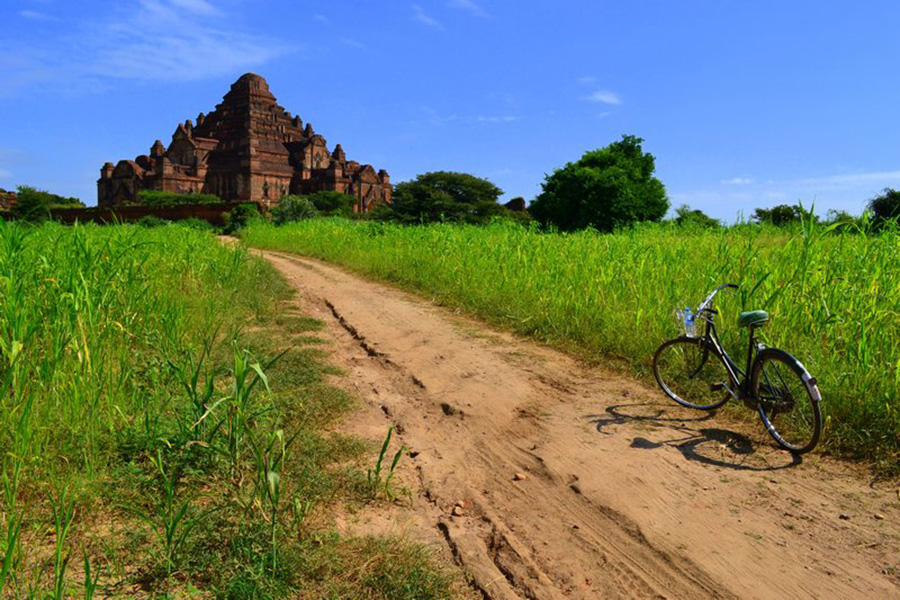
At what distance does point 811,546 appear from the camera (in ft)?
8.70

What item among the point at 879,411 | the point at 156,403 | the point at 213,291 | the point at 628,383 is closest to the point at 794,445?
the point at 879,411

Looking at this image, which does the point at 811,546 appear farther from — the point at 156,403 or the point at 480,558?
the point at 156,403

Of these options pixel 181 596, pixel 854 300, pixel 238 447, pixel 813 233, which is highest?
pixel 813 233

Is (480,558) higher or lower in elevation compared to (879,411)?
lower

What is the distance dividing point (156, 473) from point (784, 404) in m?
3.62

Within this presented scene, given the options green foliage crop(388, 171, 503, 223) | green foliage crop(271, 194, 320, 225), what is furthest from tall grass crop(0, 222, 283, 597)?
green foliage crop(388, 171, 503, 223)

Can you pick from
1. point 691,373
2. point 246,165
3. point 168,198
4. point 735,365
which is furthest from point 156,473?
point 246,165

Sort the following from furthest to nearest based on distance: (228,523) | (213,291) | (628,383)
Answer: (213,291) < (628,383) < (228,523)

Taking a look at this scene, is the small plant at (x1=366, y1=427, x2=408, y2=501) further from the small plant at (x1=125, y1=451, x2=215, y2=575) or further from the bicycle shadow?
the bicycle shadow

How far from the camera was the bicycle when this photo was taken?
12.1 ft

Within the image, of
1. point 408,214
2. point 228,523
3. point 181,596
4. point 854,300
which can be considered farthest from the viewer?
point 408,214

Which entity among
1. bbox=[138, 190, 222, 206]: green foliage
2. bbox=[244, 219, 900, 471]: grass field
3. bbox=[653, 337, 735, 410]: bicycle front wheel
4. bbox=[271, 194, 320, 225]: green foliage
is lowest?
bbox=[653, 337, 735, 410]: bicycle front wheel

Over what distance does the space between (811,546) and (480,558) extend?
1.48 metres

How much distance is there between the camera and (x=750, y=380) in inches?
155
